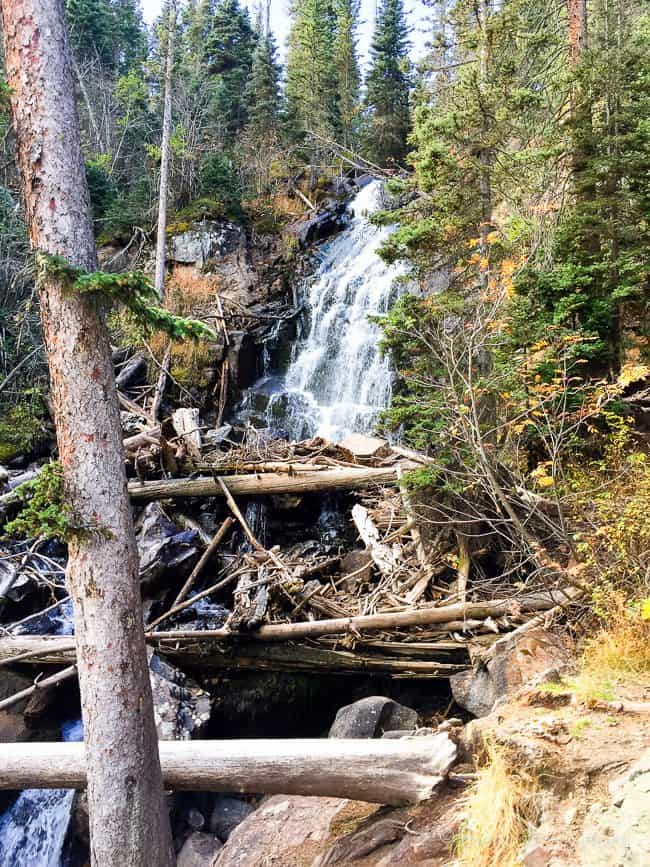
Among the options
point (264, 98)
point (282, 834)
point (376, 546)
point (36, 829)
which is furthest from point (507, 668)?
point (264, 98)

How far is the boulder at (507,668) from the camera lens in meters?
5.48

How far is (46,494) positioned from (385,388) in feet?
38.8

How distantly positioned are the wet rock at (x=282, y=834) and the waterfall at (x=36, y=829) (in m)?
2.37

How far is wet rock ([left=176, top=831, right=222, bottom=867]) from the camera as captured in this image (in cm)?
546

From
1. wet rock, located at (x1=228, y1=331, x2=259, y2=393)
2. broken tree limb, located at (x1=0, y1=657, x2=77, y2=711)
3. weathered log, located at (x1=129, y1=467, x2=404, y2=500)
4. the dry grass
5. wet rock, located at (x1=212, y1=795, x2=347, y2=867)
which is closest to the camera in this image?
the dry grass

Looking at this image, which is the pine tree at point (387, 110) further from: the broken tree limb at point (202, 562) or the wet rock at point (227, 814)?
the wet rock at point (227, 814)

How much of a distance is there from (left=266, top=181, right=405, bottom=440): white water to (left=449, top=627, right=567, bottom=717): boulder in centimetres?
867

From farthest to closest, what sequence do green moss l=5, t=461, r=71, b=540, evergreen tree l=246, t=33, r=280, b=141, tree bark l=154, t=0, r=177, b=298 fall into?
evergreen tree l=246, t=33, r=280, b=141
tree bark l=154, t=0, r=177, b=298
green moss l=5, t=461, r=71, b=540

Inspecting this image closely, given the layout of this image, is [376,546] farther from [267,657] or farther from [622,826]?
[622,826]

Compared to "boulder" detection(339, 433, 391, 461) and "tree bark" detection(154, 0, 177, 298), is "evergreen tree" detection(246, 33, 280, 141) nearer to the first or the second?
"tree bark" detection(154, 0, 177, 298)

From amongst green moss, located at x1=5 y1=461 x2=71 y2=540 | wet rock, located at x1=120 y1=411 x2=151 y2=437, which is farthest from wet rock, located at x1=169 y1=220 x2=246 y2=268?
green moss, located at x1=5 y1=461 x2=71 y2=540

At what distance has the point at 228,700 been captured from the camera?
7363 millimetres

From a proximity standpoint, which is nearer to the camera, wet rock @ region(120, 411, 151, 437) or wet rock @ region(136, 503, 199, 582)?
wet rock @ region(136, 503, 199, 582)

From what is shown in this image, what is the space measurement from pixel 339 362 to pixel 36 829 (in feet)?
41.4
